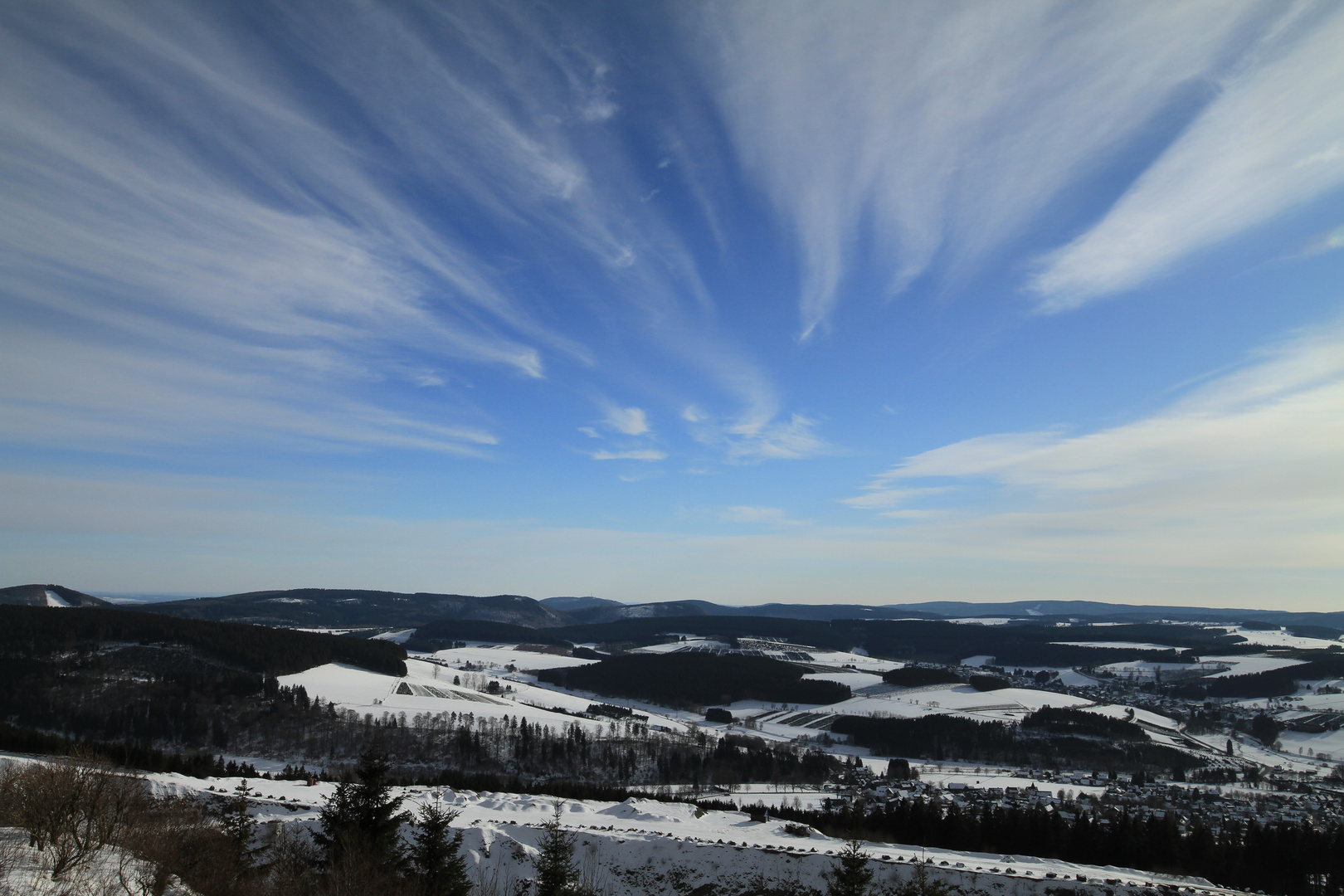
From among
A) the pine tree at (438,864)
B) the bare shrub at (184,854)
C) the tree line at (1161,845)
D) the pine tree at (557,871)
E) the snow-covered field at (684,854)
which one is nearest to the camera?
the bare shrub at (184,854)

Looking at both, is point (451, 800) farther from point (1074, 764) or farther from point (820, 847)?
point (1074, 764)

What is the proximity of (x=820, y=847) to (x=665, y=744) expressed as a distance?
107 meters

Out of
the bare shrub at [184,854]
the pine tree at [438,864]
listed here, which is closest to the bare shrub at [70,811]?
the bare shrub at [184,854]

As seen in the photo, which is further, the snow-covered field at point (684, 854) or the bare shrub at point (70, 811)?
the snow-covered field at point (684, 854)

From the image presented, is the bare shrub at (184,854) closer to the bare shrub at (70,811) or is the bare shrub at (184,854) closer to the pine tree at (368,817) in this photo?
the bare shrub at (70,811)

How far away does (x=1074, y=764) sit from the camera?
623 feet

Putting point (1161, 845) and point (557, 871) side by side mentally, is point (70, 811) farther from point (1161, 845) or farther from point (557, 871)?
point (1161, 845)

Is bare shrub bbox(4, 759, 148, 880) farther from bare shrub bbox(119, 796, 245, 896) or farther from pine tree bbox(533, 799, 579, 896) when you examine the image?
pine tree bbox(533, 799, 579, 896)

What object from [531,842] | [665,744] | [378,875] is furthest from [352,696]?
[378,875]

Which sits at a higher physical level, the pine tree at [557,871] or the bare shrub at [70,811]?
the bare shrub at [70,811]

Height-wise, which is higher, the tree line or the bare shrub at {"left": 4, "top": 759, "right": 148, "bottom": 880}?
the bare shrub at {"left": 4, "top": 759, "right": 148, "bottom": 880}

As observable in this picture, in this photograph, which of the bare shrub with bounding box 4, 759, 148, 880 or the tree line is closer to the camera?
the bare shrub with bounding box 4, 759, 148, 880

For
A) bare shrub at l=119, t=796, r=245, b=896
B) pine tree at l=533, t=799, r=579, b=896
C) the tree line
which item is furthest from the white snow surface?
pine tree at l=533, t=799, r=579, b=896

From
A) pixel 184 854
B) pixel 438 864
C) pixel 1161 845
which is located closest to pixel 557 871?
pixel 438 864
